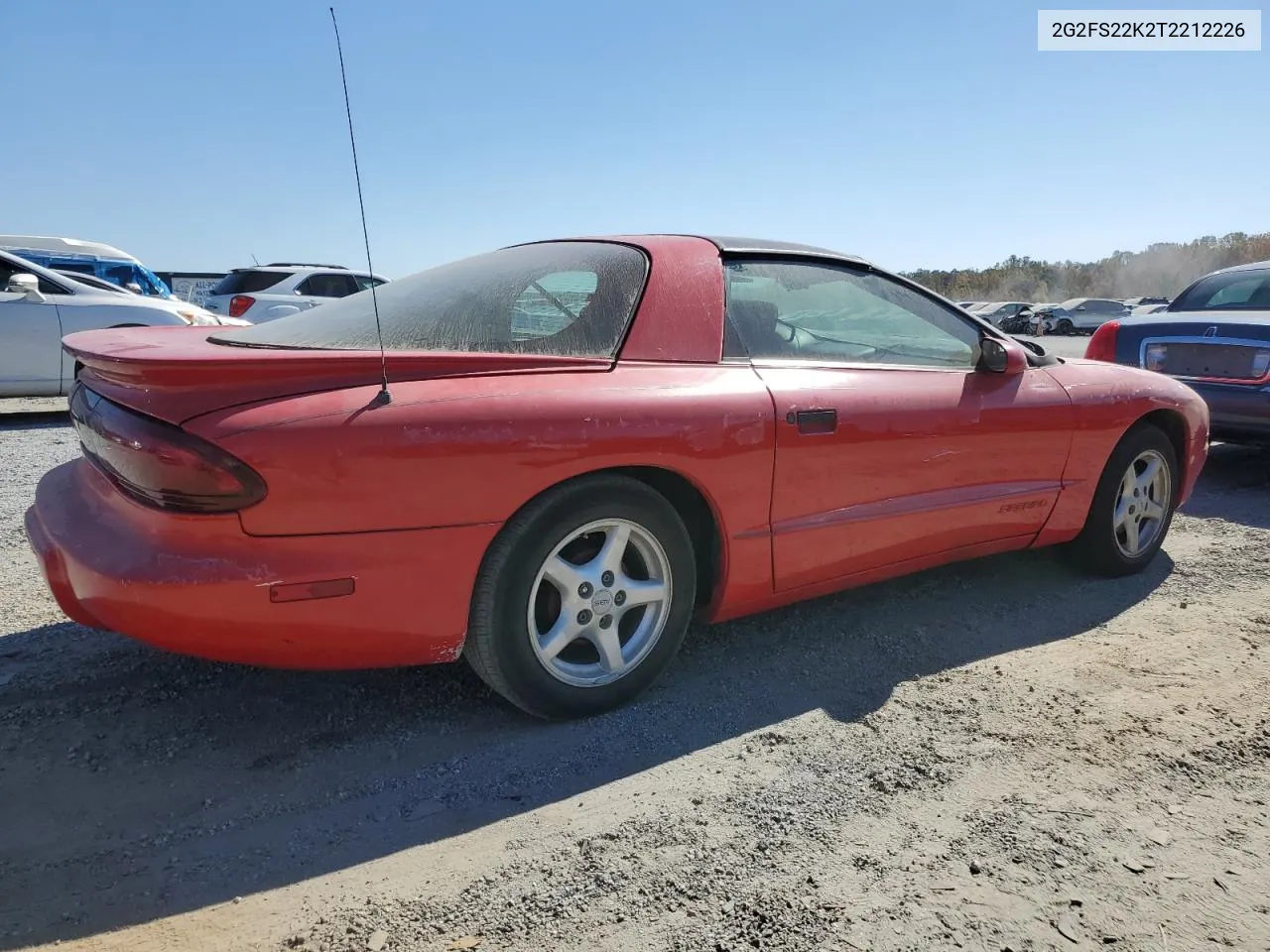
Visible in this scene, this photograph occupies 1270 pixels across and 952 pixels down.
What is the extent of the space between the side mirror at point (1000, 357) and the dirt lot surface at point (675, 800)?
99 centimetres

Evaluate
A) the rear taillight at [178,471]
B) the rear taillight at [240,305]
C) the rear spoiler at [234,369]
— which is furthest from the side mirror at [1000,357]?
the rear taillight at [240,305]

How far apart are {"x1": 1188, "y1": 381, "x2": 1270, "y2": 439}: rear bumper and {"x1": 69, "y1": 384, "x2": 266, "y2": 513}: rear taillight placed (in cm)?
533

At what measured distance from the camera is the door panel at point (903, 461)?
Answer: 2799 millimetres

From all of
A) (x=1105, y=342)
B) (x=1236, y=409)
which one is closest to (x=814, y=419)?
(x=1236, y=409)

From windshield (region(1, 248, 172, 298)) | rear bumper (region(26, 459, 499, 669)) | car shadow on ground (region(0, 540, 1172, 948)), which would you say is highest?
windshield (region(1, 248, 172, 298))

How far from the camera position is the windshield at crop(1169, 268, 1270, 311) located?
239 inches

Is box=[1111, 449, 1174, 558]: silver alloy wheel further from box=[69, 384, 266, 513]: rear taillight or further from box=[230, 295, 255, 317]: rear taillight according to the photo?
box=[230, 295, 255, 317]: rear taillight

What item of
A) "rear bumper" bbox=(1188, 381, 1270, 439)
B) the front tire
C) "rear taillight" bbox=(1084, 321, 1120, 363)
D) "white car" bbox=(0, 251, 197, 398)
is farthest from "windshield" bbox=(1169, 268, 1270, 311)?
"white car" bbox=(0, 251, 197, 398)

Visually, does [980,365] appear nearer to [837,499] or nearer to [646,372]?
[837,499]

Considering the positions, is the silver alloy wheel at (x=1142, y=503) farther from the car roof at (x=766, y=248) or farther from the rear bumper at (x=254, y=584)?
the rear bumper at (x=254, y=584)

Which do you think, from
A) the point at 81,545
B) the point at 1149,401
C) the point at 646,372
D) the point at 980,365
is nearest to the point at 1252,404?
the point at 1149,401

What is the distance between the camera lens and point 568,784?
223 cm

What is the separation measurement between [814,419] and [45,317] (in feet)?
24.4

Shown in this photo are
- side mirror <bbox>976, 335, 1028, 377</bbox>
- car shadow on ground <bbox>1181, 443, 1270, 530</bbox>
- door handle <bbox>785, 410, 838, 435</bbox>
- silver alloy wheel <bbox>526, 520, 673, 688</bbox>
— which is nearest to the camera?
silver alloy wheel <bbox>526, 520, 673, 688</bbox>
